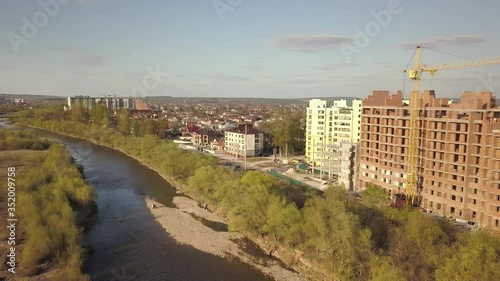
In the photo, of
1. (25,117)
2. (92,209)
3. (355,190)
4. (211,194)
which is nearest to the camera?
(92,209)

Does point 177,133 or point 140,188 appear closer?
point 140,188

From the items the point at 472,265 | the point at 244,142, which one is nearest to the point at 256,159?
the point at 244,142

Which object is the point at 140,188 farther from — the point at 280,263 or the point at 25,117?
the point at 25,117

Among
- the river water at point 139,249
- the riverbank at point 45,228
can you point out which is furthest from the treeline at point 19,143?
the riverbank at point 45,228

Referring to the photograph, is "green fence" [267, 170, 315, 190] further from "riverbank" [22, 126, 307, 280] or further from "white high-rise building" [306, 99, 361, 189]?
"riverbank" [22, 126, 307, 280]

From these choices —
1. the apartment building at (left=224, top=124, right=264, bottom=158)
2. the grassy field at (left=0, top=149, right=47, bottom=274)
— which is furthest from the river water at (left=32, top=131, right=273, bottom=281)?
the apartment building at (left=224, top=124, right=264, bottom=158)

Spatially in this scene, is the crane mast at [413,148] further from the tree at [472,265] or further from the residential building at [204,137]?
the residential building at [204,137]

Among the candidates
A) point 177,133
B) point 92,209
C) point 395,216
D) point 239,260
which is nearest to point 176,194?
point 92,209
